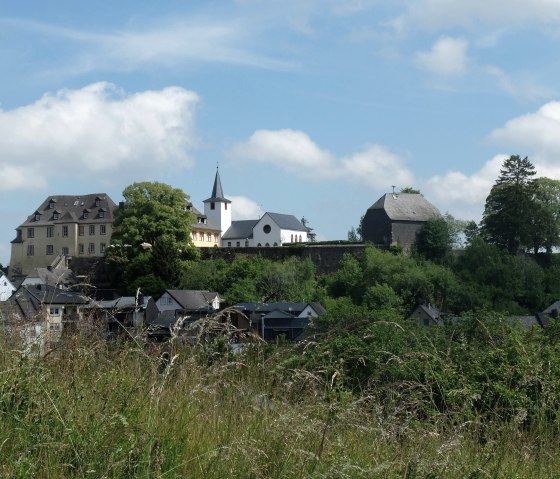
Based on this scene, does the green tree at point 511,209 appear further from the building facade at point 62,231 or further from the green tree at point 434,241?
the building facade at point 62,231

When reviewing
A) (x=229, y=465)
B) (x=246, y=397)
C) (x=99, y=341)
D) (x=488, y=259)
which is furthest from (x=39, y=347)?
→ (x=488, y=259)

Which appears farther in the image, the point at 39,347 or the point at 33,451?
the point at 39,347

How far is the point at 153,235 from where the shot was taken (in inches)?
2485

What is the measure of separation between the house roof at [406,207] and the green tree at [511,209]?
665 centimetres

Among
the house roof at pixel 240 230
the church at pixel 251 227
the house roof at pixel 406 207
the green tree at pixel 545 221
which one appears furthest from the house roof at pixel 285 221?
the green tree at pixel 545 221

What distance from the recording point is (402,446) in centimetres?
418

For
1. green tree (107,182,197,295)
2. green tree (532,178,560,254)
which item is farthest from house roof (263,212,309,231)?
green tree (532,178,560,254)

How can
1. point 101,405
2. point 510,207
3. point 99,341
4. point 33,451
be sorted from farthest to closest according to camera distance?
point 510,207
point 99,341
point 101,405
point 33,451

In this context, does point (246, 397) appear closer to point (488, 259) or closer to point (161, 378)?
point (161, 378)

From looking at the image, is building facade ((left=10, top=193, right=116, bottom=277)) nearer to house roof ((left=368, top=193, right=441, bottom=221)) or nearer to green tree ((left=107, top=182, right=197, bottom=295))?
green tree ((left=107, top=182, right=197, bottom=295))

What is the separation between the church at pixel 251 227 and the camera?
8400 cm

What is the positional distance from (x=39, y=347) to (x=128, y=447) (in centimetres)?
119

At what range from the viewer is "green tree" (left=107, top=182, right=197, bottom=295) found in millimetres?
60281

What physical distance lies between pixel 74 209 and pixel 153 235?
21.4 metres
